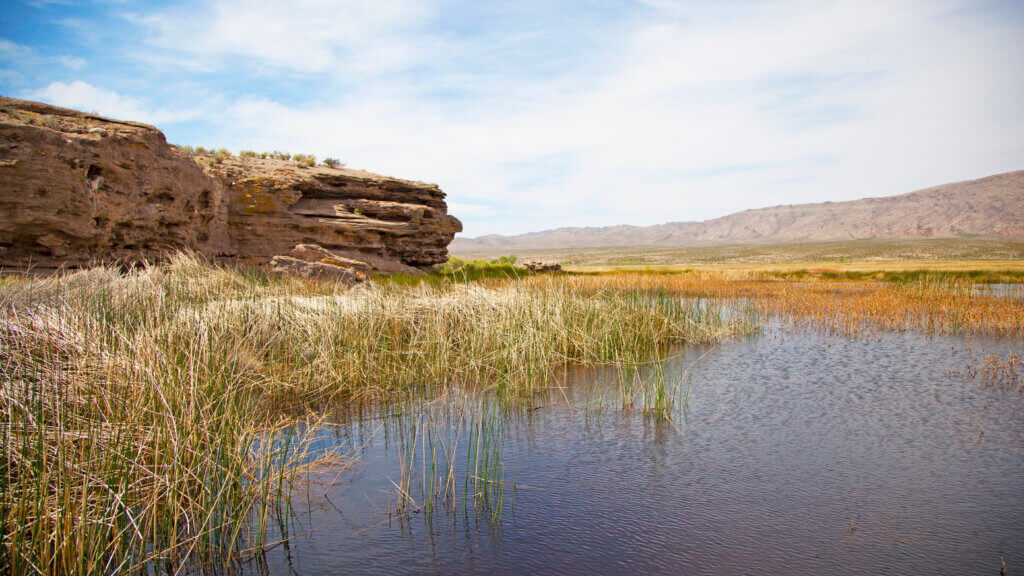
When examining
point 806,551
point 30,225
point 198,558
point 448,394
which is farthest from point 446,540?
point 30,225

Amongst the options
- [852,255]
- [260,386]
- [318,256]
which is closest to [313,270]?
[318,256]

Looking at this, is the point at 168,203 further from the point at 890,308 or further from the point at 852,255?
the point at 852,255

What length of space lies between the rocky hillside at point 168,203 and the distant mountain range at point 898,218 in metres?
121

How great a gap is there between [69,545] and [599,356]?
8154 millimetres

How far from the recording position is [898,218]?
14038 cm

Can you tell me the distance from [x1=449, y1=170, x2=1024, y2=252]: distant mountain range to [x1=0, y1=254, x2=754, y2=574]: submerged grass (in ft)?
416

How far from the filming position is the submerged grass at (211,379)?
153 inches

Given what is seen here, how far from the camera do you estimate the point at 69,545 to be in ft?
10.9

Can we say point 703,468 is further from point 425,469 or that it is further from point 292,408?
point 292,408

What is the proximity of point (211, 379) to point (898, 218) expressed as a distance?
541ft

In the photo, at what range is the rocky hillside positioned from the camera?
1320cm

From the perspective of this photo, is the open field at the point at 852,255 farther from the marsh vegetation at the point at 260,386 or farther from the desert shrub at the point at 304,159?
the marsh vegetation at the point at 260,386

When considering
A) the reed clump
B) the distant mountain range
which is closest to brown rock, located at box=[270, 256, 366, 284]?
the reed clump

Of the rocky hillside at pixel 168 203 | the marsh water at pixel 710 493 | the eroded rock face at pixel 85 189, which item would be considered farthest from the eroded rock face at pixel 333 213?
the marsh water at pixel 710 493
